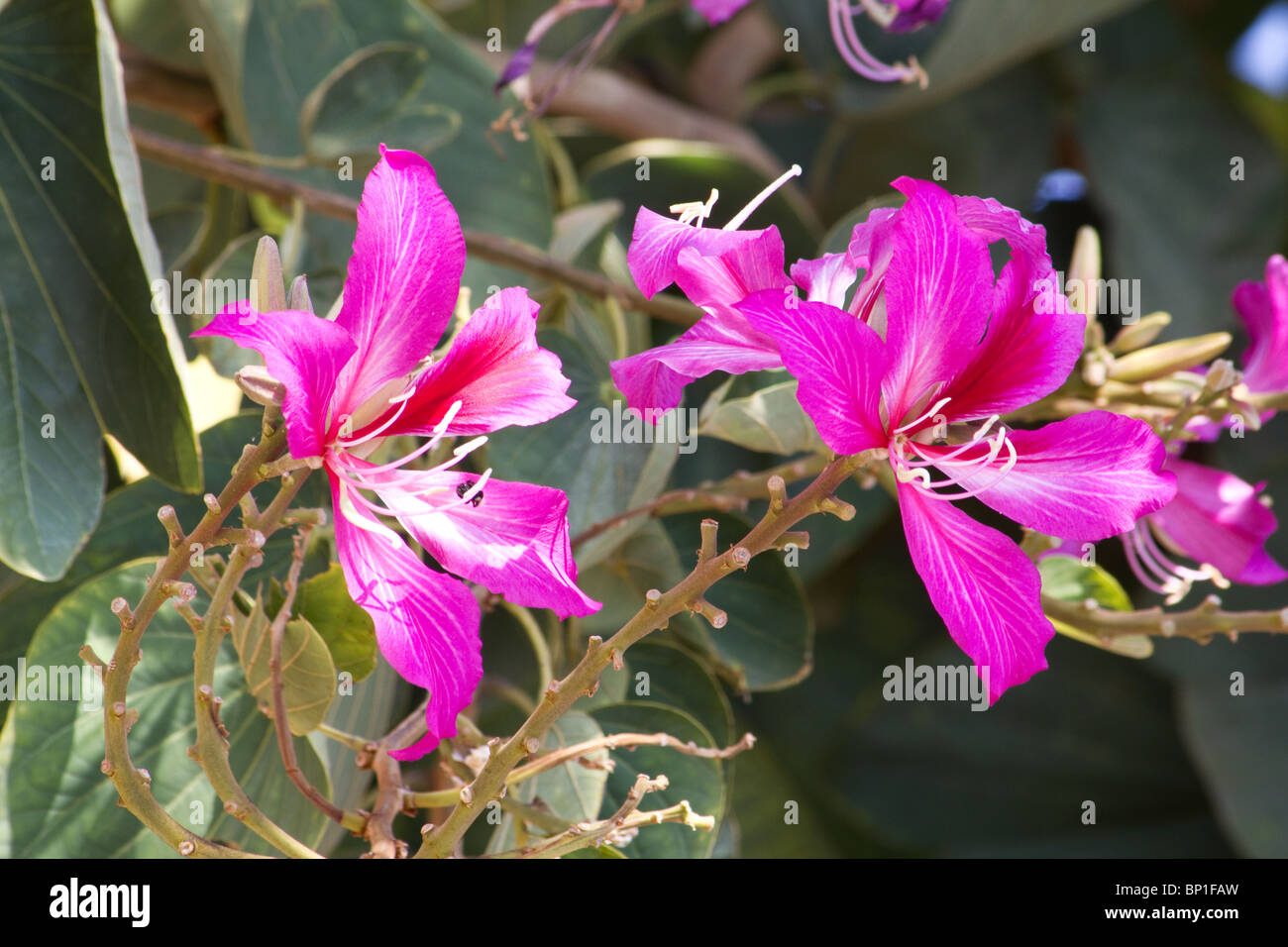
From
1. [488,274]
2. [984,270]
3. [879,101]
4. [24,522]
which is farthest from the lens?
[879,101]

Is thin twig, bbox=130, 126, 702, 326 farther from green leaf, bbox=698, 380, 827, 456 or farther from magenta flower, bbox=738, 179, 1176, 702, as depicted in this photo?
magenta flower, bbox=738, 179, 1176, 702

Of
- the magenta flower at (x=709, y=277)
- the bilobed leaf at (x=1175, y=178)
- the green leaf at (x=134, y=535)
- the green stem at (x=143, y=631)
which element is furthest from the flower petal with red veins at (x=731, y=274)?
the bilobed leaf at (x=1175, y=178)

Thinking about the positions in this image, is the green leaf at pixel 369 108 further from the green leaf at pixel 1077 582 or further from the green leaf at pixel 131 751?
the green leaf at pixel 1077 582

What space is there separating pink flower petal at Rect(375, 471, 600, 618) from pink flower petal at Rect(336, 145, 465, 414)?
0.10 ft

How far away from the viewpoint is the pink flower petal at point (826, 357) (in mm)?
254

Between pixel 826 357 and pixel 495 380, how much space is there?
3.5 inches

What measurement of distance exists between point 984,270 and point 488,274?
0.31m

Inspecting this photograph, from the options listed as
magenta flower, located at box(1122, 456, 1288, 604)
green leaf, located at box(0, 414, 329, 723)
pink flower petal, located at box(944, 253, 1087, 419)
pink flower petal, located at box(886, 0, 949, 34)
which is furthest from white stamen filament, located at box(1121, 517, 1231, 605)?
green leaf, located at box(0, 414, 329, 723)

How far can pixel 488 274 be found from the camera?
545mm

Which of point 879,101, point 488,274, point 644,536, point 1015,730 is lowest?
point 1015,730

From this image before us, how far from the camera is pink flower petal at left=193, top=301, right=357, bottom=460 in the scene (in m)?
0.25

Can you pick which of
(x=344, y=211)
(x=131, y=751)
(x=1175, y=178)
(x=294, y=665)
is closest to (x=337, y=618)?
(x=294, y=665)
